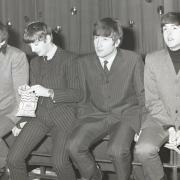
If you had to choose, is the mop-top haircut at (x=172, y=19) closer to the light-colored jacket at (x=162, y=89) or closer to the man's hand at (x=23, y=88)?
the light-colored jacket at (x=162, y=89)

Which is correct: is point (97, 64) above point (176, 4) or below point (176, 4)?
below

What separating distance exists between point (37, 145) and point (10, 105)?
392mm

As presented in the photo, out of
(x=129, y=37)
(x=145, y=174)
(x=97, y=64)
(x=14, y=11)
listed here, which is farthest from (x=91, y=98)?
(x=14, y=11)

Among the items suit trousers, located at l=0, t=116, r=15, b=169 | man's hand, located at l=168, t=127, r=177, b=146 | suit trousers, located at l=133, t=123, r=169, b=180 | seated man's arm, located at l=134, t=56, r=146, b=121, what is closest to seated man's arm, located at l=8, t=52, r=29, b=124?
suit trousers, located at l=0, t=116, r=15, b=169

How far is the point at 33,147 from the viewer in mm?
2848

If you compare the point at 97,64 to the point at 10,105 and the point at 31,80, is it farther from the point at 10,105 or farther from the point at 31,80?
the point at 10,105

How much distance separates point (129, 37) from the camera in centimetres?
455

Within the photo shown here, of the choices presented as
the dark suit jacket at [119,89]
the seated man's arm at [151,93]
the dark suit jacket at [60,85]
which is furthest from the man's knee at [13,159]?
the seated man's arm at [151,93]

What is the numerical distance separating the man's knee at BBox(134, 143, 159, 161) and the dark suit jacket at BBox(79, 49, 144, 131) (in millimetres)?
274

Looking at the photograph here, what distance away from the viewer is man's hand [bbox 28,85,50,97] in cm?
280

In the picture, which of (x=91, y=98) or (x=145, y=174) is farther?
(x=91, y=98)

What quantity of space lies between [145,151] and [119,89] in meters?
0.53

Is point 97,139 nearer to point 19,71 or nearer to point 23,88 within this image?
point 23,88

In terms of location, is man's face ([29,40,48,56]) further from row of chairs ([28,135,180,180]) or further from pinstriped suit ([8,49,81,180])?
row of chairs ([28,135,180,180])
